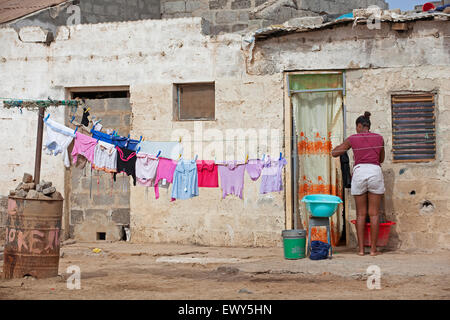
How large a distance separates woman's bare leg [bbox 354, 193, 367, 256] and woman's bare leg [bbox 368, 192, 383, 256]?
0.08 m

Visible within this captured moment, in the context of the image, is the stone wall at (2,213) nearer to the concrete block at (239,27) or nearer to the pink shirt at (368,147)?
the concrete block at (239,27)

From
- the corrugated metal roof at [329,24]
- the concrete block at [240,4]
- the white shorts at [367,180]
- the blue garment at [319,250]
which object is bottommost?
the blue garment at [319,250]

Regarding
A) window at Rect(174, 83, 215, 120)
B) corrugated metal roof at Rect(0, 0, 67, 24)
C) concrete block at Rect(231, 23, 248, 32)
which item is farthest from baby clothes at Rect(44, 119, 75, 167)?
concrete block at Rect(231, 23, 248, 32)

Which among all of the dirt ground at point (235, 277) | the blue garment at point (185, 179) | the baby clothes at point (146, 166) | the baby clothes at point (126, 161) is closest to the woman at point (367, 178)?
the dirt ground at point (235, 277)

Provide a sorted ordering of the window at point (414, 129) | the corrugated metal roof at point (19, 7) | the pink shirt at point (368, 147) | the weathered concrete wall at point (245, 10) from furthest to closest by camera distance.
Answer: the weathered concrete wall at point (245, 10) < the corrugated metal roof at point (19, 7) < the window at point (414, 129) < the pink shirt at point (368, 147)

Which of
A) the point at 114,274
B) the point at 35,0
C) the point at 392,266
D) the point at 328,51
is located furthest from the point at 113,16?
the point at 392,266

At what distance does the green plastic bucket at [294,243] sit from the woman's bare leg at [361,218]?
84 centimetres

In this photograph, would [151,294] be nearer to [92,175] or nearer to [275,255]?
[275,255]

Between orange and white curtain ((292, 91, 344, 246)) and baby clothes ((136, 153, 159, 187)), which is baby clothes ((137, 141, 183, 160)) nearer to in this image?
baby clothes ((136, 153, 159, 187))

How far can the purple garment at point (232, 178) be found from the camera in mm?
10805

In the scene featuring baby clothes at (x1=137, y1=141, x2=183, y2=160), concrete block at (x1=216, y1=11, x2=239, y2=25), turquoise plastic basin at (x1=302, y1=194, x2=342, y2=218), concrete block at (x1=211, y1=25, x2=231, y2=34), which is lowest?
turquoise plastic basin at (x1=302, y1=194, x2=342, y2=218)

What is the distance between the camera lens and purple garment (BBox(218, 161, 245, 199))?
1080 centimetres

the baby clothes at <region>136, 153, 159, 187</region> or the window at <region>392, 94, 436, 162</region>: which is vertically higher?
the window at <region>392, 94, 436, 162</region>

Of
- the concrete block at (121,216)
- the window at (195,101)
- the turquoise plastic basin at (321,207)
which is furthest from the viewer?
the concrete block at (121,216)
